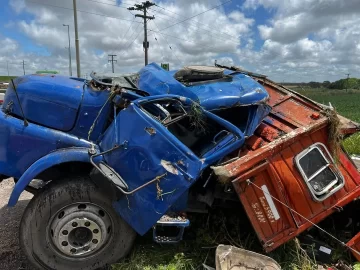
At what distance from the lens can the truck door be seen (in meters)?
3.50

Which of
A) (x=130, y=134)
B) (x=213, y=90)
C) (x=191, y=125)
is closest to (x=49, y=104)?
(x=130, y=134)

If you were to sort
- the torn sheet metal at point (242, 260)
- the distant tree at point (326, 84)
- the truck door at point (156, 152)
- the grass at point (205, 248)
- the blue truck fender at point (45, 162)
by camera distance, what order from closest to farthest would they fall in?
1. the truck door at point (156, 152)
2. the blue truck fender at point (45, 162)
3. the torn sheet metal at point (242, 260)
4. the grass at point (205, 248)
5. the distant tree at point (326, 84)

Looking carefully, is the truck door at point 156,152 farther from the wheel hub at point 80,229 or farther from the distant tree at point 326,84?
the distant tree at point 326,84

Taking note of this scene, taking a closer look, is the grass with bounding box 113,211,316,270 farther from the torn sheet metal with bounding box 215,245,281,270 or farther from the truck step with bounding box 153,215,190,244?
the torn sheet metal with bounding box 215,245,281,270

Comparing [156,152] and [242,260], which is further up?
[156,152]

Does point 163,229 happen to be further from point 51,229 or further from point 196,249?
point 51,229

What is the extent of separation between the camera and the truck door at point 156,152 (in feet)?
Result: 11.5

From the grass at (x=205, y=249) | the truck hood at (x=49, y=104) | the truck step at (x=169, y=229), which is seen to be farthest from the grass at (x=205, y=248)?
the truck hood at (x=49, y=104)

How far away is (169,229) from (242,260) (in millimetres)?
881

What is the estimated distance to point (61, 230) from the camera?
3.69 meters

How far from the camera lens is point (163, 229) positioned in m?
4.16

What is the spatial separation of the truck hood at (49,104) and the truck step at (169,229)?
1.42 meters

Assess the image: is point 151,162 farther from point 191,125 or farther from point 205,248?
point 205,248

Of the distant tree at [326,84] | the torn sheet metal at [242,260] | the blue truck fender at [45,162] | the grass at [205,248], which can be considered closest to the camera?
the blue truck fender at [45,162]
